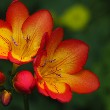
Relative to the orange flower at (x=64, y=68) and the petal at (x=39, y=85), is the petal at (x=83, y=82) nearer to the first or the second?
the orange flower at (x=64, y=68)

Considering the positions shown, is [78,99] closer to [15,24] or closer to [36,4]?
[36,4]

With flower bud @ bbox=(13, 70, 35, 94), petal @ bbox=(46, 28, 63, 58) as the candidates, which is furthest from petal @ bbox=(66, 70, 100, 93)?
flower bud @ bbox=(13, 70, 35, 94)

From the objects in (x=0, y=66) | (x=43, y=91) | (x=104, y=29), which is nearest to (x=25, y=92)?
(x=43, y=91)

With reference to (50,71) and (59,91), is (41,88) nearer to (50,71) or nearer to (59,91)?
(59,91)

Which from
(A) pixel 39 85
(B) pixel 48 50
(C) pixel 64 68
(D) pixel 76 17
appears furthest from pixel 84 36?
(A) pixel 39 85

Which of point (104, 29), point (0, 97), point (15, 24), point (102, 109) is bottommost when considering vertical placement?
point (102, 109)

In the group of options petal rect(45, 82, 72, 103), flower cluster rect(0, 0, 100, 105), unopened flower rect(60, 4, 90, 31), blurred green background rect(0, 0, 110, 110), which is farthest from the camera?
unopened flower rect(60, 4, 90, 31)

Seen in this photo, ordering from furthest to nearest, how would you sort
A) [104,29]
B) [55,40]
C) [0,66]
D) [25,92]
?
[104,29] → [0,66] → [55,40] → [25,92]

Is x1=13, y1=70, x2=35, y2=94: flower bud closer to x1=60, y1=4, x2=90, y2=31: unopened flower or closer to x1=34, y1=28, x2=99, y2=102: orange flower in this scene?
x1=34, y1=28, x2=99, y2=102: orange flower
